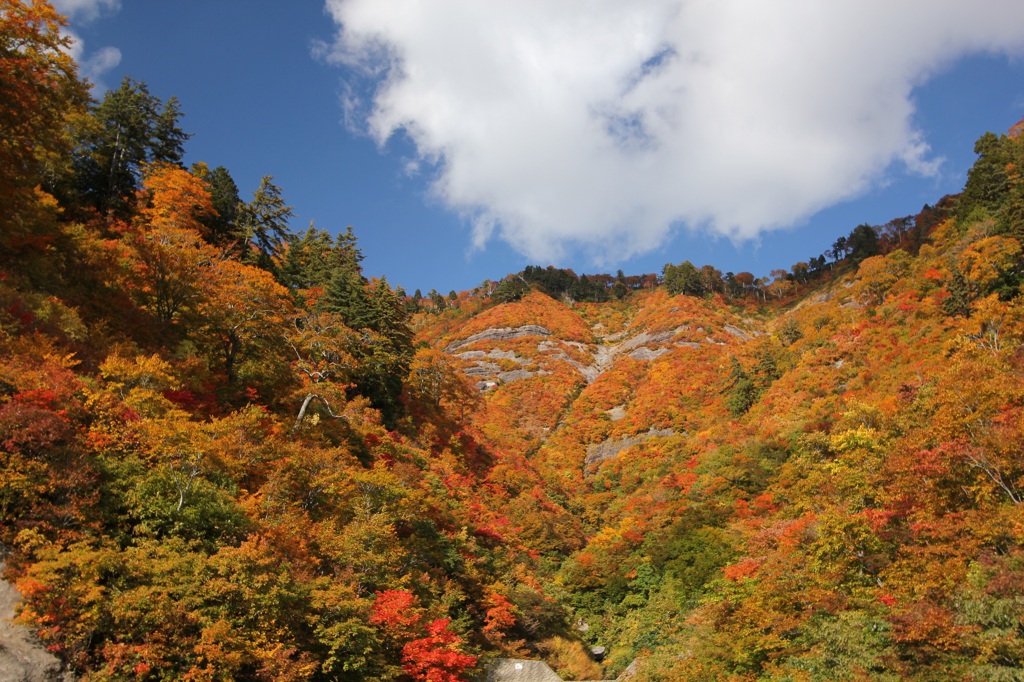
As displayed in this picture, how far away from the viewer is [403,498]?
76.5 ft

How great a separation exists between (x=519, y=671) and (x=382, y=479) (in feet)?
36.9

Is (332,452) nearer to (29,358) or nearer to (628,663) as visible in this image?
(29,358)

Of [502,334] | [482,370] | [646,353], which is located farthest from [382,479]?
[502,334]

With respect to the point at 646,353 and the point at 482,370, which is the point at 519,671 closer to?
the point at 482,370

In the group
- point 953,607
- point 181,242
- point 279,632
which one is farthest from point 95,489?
point 953,607

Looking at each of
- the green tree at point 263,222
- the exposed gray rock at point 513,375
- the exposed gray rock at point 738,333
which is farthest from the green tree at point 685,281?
the green tree at point 263,222

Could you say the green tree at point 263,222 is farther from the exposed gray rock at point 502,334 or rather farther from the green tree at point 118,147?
the exposed gray rock at point 502,334

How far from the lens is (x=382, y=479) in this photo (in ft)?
74.6

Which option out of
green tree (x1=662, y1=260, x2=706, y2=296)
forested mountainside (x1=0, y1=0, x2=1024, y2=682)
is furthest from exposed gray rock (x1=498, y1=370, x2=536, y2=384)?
green tree (x1=662, y1=260, x2=706, y2=296)

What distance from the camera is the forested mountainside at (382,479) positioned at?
14508 millimetres

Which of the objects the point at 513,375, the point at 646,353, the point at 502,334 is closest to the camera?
the point at 513,375

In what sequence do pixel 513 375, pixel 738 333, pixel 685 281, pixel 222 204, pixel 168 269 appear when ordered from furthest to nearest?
1. pixel 685 281
2. pixel 738 333
3. pixel 513 375
4. pixel 222 204
5. pixel 168 269

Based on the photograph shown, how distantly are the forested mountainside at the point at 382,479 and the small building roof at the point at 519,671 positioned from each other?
80cm

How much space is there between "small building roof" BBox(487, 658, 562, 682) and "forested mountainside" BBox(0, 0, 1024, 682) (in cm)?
80
